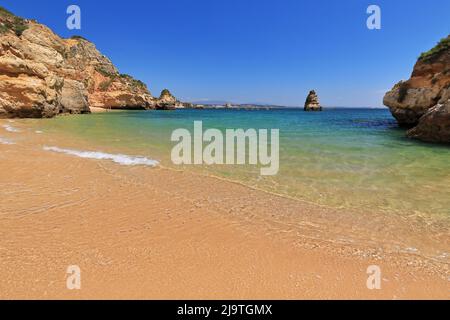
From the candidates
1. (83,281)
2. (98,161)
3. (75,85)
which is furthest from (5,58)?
(83,281)

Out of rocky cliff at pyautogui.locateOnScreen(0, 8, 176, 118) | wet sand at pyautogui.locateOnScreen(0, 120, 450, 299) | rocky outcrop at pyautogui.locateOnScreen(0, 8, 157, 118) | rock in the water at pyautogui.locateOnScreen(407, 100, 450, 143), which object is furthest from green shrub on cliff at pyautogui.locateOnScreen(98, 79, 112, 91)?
wet sand at pyautogui.locateOnScreen(0, 120, 450, 299)

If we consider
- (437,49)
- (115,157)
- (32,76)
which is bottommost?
(115,157)

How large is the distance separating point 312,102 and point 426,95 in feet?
279

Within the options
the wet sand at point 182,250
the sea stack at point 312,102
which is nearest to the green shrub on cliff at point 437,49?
the wet sand at point 182,250

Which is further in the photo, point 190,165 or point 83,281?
point 190,165

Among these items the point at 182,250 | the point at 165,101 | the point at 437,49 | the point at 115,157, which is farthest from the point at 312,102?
the point at 182,250

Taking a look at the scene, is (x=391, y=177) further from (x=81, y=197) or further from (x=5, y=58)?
(x=5, y=58)

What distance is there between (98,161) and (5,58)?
81.8ft

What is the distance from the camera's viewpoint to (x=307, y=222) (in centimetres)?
493

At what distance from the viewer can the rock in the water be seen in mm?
15438

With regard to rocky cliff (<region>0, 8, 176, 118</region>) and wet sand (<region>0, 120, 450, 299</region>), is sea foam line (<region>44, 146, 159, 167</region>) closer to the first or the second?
wet sand (<region>0, 120, 450, 299</region>)

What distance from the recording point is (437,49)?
22.2 m

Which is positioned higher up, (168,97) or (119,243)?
(168,97)

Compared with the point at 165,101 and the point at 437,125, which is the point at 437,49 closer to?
the point at 437,125
